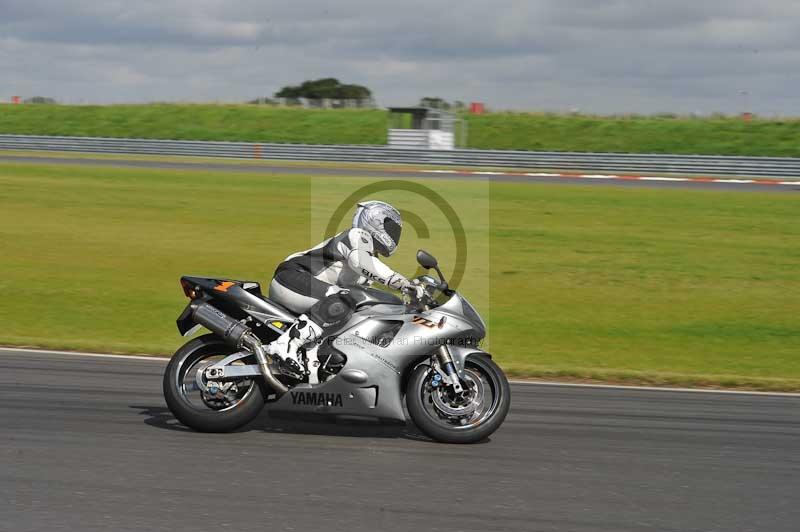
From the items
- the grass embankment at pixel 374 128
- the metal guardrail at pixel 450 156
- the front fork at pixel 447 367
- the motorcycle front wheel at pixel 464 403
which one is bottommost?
the motorcycle front wheel at pixel 464 403

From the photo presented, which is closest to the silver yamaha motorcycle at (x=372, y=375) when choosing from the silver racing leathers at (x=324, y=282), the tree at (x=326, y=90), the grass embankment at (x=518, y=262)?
the silver racing leathers at (x=324, y=282)

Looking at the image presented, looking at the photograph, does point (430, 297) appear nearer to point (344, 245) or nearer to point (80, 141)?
point (344, 245)

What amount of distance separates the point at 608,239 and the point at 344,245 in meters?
13.8

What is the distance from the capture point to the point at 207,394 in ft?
23.3

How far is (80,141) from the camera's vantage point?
43125 mm

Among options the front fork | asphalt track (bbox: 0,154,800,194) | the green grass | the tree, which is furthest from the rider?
the tree

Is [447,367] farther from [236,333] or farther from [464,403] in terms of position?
[236,333]

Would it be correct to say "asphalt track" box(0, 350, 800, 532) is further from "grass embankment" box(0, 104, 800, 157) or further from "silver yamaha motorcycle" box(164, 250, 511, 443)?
"grass embankment" box(0, 104, 800, 157)

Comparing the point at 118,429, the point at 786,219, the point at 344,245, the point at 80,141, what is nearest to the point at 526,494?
the point at 344,245

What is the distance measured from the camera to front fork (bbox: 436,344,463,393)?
22.8 ft

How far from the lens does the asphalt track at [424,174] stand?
2984 cm

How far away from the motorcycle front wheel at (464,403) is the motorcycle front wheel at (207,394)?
116 cm

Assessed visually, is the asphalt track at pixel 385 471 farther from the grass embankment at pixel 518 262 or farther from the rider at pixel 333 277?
the grass embankment at pixel 518 262

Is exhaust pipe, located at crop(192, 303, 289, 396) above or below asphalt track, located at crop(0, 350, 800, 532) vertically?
above
